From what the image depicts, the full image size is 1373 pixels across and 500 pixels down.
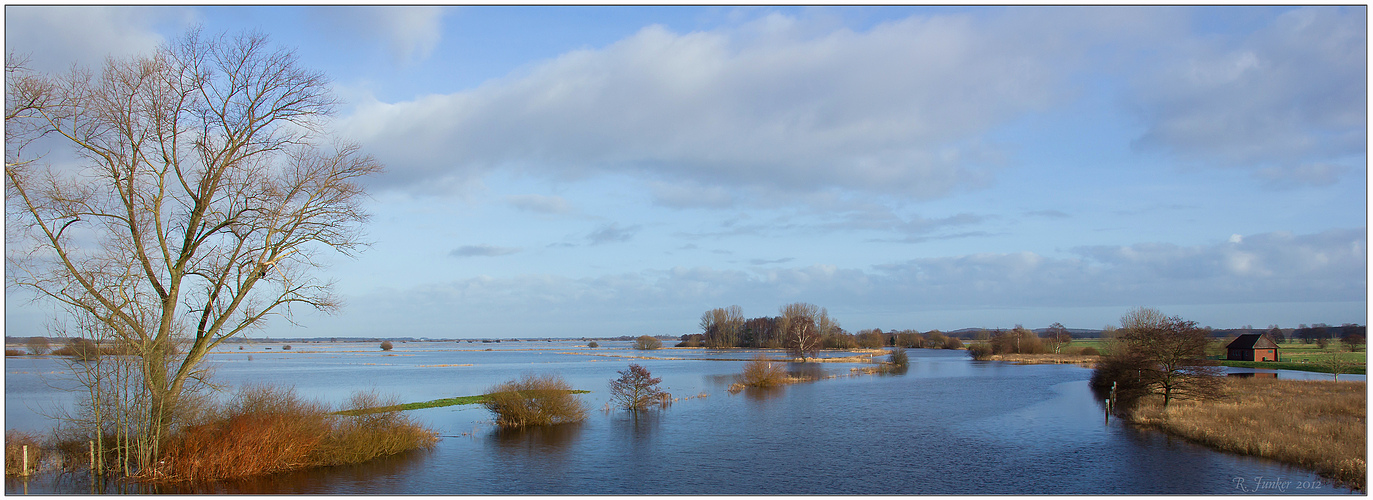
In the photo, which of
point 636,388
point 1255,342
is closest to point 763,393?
point 636,388

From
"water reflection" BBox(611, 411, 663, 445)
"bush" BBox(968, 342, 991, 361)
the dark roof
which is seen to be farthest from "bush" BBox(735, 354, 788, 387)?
"bush" BBox(968, 342, 991, 361)

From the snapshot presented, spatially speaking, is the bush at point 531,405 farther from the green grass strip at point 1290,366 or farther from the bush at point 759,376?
the green grass strip at point 1290,366

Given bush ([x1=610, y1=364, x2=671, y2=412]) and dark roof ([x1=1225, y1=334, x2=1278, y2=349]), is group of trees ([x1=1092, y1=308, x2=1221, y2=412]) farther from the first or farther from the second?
dark roof ([x1=1225, y1=334, x2=1278, y2=349])

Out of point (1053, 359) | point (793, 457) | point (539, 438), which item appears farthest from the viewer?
point (1053, 359)

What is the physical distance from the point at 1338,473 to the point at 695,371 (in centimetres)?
5230

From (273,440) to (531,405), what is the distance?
1128 centimetres

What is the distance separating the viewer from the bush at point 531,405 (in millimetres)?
28891

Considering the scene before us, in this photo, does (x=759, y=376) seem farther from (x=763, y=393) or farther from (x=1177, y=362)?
(x=1177, y=362)

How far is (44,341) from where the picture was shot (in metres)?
16.2

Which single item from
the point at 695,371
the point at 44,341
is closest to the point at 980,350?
the point at 695,371

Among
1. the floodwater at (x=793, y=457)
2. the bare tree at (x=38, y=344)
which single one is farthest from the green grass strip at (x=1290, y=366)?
the bare tree at (x=38, y=344)

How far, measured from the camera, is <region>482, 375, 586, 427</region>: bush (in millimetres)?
28891

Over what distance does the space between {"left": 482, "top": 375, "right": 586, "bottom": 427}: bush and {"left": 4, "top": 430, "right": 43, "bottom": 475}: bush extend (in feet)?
46.0

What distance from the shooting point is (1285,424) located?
999 inches
